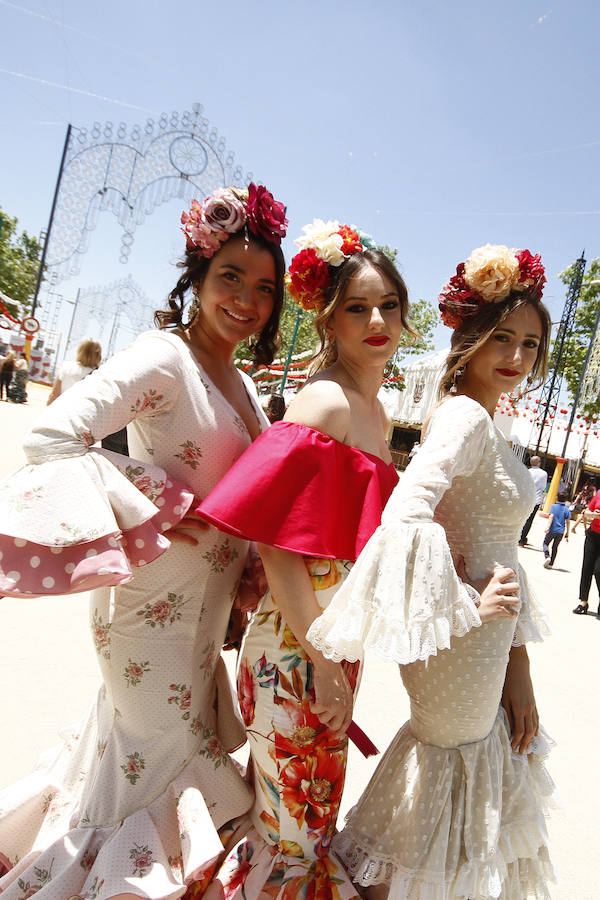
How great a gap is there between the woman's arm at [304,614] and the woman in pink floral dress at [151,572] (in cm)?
25

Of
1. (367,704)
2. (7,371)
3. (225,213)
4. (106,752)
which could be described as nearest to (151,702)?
(106,752)

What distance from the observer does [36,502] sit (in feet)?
4.13

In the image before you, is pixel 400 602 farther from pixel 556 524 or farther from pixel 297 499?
pixel 556 524

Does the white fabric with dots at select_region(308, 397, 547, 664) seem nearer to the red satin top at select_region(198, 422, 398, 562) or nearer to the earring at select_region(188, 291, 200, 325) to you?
the red satin top at select_region(198, 422, 398, 562)

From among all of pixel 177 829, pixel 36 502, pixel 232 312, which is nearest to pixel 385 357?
pixel 232 312

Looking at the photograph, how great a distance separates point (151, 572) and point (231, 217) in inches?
→ 41.2

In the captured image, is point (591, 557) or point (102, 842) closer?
point (102, 842)

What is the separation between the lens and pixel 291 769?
1515 millimetres

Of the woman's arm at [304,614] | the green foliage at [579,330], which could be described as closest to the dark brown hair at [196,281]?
the woman's arm at [304,614]

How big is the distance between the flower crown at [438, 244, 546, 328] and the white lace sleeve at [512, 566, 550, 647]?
0.81m

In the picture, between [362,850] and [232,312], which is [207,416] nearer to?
[232,312]

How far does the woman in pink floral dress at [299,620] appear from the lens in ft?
4.82

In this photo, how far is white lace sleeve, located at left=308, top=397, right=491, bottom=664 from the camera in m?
1.20

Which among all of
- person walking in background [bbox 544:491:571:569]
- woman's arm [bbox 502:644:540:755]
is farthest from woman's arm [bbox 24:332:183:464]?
person walking in background [bbox 544:491:571:569]
